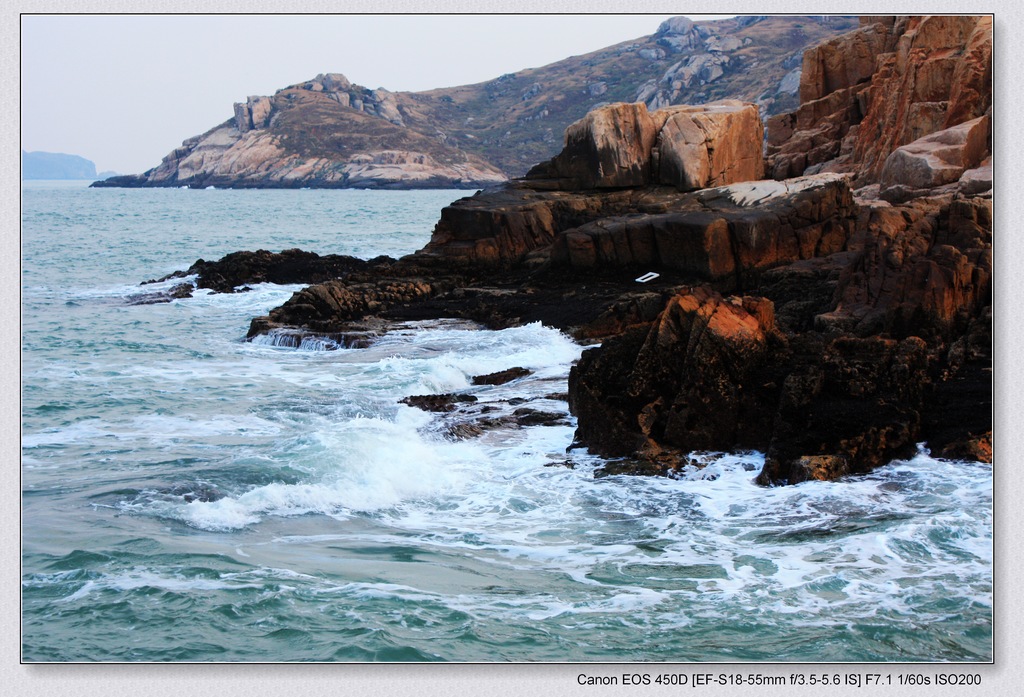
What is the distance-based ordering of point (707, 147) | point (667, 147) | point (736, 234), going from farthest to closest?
point (667, 147) < point (707, 147) < point (736, 234)

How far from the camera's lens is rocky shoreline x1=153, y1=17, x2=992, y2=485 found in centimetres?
1106

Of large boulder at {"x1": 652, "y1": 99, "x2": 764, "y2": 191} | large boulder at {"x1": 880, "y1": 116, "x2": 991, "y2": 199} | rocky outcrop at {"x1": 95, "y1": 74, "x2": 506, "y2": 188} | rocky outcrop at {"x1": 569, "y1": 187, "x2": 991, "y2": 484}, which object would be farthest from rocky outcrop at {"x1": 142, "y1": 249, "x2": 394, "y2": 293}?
rocky outcrop at {"x1": 95, "y1": 74, "x2": 506, "y2": 188}

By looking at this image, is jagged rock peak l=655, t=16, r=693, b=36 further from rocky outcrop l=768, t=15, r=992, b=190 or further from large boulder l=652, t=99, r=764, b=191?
rocky outcrop l=768, t=15, r=992, b=190

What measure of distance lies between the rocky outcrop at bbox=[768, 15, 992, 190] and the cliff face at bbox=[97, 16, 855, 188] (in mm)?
20342

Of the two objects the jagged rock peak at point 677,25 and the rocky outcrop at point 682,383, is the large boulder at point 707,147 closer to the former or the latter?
the jagged rock peak at point 677,25

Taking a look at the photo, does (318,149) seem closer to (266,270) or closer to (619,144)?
(266,270)

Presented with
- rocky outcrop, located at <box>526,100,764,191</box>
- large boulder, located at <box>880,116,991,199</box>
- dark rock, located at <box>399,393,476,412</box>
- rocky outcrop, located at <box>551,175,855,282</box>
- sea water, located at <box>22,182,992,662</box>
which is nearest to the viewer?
sea water, located at <box>22,182,992,662</box>

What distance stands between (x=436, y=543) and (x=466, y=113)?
301ft

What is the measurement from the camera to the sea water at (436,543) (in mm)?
6902

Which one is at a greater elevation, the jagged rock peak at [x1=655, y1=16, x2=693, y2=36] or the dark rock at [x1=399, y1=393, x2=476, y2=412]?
Answer: the jagged rock peak at [x1=655, y1=16, x2=693, y2=36]

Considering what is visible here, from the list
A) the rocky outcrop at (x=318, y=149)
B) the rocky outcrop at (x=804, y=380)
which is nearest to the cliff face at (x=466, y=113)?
the rocky outcrop at (x=318, y=149)

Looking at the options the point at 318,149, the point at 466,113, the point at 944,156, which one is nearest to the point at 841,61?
the point at 944,156

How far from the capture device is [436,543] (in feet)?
29.4

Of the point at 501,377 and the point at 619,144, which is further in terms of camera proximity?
the point at 619,144
